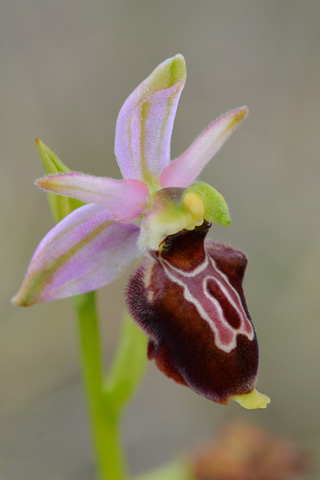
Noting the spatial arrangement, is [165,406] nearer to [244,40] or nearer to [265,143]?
[265,143]

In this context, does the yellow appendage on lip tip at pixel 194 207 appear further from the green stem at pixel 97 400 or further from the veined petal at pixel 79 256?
the green stem at pixel 97 400

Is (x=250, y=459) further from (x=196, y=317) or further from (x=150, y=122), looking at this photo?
(x=150, y=122)

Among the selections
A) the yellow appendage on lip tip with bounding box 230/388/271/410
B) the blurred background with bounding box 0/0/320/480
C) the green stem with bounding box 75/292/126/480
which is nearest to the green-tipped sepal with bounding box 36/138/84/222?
the green stem with bounding box 75/292/126/480

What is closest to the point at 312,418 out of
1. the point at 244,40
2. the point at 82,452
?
the point at 82,452

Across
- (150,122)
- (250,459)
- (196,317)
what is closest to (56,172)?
(150,122)

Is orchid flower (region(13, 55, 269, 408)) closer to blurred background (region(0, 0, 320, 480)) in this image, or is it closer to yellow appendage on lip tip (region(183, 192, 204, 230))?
yellow appendage on lip tip (region(183, 192, 204, 230))

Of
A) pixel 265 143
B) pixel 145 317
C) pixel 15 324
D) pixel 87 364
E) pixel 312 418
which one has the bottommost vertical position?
pixel 312 418
